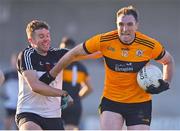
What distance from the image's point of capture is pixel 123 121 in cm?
966

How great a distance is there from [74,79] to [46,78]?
3815 mm

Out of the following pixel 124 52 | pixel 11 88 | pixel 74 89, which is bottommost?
pixel 11 88

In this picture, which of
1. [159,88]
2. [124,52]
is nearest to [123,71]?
[124,52]

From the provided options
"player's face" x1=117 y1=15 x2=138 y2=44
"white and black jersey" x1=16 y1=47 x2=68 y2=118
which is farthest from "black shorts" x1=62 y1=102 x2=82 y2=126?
"player's face" x1=117 y1=15 x2=138 y2=44

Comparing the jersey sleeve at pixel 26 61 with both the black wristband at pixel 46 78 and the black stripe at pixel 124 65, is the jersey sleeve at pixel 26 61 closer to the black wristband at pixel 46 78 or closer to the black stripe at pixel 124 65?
the black wristband at pixel 46 78

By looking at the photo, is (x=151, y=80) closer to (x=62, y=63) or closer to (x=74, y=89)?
(x=62, y=63)

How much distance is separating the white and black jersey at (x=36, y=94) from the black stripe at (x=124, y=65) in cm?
72

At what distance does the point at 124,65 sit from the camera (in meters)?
9.54

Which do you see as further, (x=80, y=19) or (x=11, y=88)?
(x=80, y=19)

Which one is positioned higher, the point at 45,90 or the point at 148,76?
the point at 148,76

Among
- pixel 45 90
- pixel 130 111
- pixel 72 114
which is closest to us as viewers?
pixel 45 90

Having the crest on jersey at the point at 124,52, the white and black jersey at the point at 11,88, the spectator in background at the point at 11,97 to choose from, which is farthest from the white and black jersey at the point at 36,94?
the white and black jersey at the point at 11,88

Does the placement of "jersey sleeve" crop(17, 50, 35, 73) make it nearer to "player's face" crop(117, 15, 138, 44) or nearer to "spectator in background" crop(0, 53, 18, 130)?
"player's face" crop(117, 15, 138, 44)

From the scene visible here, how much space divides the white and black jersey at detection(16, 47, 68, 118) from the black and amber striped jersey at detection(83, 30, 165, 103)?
0.56 m
